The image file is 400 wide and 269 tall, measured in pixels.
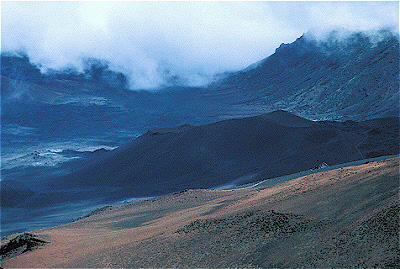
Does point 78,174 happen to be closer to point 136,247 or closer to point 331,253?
point 136,247

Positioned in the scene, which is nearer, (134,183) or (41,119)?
(134,183)

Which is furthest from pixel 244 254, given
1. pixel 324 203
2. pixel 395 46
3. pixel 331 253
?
pixel 395 46

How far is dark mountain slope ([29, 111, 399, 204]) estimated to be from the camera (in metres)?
17.2

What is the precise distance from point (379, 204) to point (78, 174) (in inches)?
735

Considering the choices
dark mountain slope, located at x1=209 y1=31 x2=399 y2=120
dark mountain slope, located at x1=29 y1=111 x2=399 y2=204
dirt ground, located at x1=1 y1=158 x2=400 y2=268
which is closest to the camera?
Answer: dirt ground, located at x1=1 y1=158 x2=400 y2=268

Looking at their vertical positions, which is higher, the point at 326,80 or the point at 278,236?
the point at 326,80

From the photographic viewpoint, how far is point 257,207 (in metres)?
6.64

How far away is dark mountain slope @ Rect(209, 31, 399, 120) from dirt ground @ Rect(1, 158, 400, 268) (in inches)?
739

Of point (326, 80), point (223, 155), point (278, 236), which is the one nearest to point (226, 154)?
point (223, 155)

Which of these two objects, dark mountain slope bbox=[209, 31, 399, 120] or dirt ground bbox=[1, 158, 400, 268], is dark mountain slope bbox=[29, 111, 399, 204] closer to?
dark mountain slope bbox=[209, 31, 399, 120]

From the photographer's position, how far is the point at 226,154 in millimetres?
20172

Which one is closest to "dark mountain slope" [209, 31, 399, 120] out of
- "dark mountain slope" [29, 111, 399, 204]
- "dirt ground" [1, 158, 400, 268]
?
"dark mountain slope" [29, 111, 399, 204]

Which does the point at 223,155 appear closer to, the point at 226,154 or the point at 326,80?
the point at 226,154

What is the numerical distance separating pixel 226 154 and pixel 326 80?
15.0 meters
